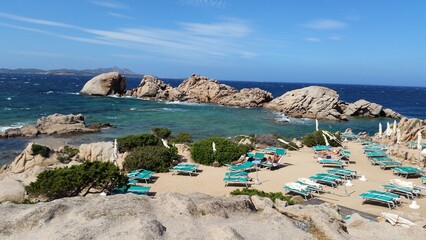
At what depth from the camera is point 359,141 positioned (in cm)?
3422

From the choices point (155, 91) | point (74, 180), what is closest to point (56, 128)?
point (74, 180)

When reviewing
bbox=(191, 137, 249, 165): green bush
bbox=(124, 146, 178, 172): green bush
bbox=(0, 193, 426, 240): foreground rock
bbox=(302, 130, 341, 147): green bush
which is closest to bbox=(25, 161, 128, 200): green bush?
bbox=(124, 146, 178, 172): green bush

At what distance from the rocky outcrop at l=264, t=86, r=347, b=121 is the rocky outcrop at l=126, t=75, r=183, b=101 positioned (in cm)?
2488

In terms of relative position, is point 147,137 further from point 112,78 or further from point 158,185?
point 112,78

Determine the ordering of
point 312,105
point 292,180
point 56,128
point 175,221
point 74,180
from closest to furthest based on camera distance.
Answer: point 175,221, point 74,180, point 292,180, point 56,128, point 312,105

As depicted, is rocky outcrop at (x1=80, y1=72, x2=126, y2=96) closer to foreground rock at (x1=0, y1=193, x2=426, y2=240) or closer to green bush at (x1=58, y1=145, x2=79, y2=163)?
green bush at (x1=58, y1=145, x2=79, y2=163)

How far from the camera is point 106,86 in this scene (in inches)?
3558

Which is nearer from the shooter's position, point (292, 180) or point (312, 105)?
point (292, 180)

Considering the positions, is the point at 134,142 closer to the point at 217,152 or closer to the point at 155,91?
the point at 217,152

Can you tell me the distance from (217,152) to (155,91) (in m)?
65.7

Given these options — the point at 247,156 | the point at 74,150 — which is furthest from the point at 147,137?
the point at 247,156

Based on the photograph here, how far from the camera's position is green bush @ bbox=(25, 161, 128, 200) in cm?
1434

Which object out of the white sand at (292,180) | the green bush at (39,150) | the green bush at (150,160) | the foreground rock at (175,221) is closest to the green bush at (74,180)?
the white sand at (292,180)

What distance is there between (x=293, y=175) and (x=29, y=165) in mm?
16707
